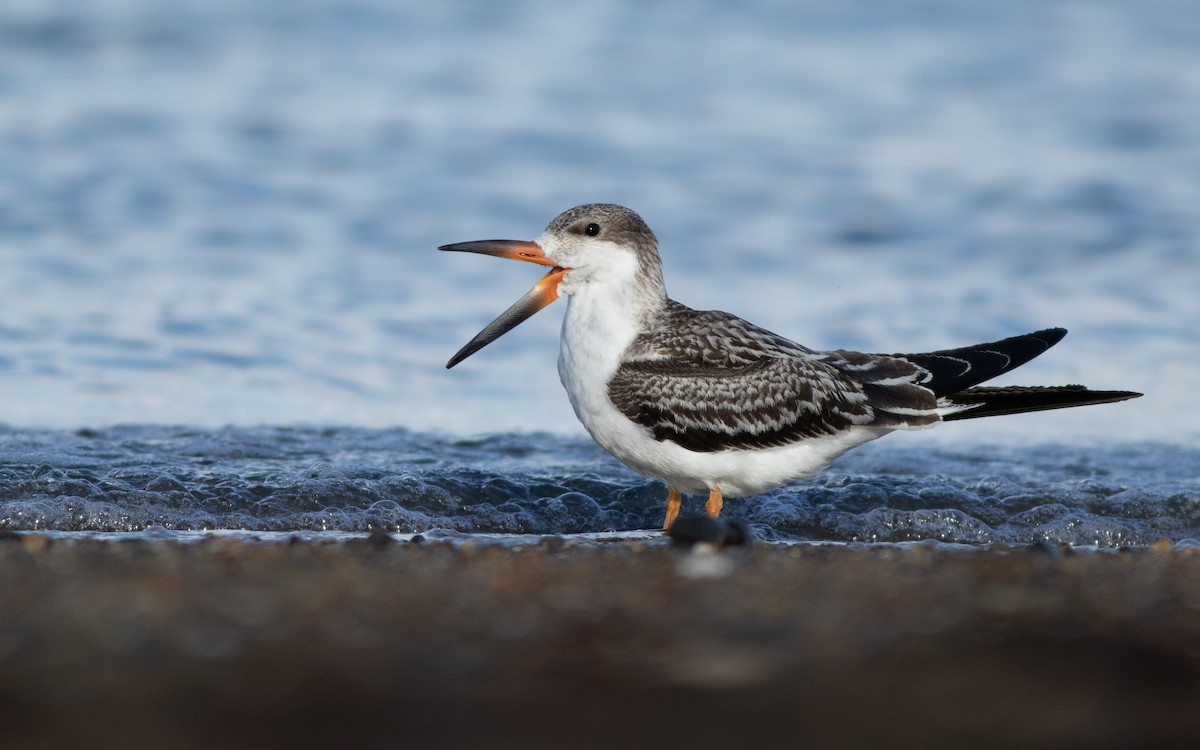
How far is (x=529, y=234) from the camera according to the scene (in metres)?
12.8

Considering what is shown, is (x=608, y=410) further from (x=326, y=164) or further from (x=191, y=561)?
(x=326, y=164)

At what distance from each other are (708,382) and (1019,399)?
156 cm

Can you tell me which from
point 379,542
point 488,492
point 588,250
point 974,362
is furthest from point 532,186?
point 379,542

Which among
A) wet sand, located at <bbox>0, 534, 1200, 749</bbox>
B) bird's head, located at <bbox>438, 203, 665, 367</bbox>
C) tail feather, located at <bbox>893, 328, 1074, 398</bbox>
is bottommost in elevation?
wet sand, located at <bbox>0, 534, 1200, 749</bbox>

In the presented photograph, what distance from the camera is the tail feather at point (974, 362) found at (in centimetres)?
711

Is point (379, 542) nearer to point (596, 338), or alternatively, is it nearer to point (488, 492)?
point (596, 338)

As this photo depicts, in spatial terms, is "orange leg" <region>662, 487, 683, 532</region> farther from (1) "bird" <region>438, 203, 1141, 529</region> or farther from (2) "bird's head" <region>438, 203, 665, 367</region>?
(2) "bird's head" <region>438, 203, 665, 367</region>

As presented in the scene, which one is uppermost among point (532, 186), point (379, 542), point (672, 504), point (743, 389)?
point (532, 186)

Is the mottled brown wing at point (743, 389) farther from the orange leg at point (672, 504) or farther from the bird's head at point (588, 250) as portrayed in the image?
the orange leg at point (672, 504)

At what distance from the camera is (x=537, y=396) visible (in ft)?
32.5

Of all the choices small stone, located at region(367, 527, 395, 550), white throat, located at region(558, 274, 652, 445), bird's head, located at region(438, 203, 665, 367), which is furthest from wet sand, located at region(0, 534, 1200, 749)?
bird's head, located at region(438, 203, 665, 367)

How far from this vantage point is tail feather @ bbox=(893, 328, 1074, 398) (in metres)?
7.11

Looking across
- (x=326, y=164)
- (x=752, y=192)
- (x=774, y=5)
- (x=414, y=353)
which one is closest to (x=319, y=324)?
(x=414, y=353)

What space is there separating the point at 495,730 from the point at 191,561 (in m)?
1.77
